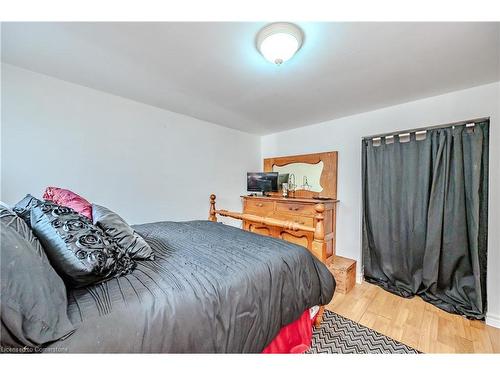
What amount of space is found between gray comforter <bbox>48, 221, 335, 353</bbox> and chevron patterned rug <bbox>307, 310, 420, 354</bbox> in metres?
0.43

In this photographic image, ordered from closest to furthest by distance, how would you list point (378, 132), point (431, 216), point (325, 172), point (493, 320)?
1. point (493, 320)
2. point (431, 216)
3. point (378, 132)
4. point (325, 172)

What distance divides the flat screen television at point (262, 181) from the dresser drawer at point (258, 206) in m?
0.23

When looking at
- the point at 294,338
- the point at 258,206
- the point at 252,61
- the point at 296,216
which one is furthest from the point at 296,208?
the point at 252,61

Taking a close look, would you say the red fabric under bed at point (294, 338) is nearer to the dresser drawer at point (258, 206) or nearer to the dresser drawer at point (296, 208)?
the dresser drawer at point (296, 208)

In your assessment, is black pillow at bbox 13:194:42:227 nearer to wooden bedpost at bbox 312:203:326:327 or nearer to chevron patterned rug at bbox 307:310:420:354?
wooden bedpost at bbox 312:203:326:327

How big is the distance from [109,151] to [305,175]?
102 inches

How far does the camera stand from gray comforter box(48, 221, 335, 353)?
658 millimetres

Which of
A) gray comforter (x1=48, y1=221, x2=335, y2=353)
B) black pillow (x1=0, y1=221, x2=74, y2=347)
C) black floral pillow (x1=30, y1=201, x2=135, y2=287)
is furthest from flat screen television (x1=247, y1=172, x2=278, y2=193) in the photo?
black pillow (x1=0, y1=221, x2=74, y2=347)

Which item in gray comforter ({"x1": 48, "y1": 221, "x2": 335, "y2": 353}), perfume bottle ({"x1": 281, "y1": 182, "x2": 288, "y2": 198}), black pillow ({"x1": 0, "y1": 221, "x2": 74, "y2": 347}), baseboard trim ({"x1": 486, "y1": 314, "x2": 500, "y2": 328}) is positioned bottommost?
baseboard trim ({"x1": 486, "y1": 314, "x2": 500, "y2": 328})

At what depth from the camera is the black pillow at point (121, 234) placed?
106cm

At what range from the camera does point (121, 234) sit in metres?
1.09

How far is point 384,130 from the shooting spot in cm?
238

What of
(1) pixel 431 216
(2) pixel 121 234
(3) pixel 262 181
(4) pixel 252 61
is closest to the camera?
(2) pixel 121 234

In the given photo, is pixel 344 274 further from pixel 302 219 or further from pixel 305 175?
pixel 305 175
